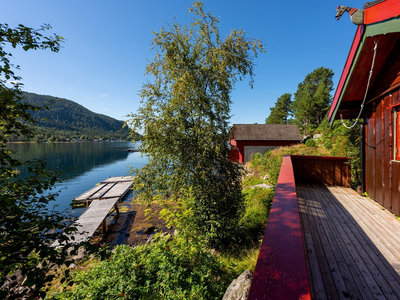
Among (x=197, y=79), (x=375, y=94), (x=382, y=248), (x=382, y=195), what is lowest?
(x=382, y=248)

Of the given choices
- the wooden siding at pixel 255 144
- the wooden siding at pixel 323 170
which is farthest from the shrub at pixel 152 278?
the wooden siding at pixel 255 144

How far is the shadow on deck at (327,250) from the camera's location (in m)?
1.03

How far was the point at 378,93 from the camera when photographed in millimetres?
4109

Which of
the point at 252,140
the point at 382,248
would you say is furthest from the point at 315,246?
the point at 252,140

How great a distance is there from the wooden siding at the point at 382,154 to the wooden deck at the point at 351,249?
0.33 meters

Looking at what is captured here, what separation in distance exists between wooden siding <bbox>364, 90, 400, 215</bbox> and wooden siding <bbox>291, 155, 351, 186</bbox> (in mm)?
970

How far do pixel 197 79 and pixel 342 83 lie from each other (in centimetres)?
400

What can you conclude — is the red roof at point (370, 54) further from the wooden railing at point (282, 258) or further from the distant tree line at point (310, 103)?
the distant tree line at point (310, 103)

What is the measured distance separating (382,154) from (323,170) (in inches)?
80.1

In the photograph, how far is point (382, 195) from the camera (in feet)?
13.3

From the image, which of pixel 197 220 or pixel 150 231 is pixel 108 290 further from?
pixel 150 231

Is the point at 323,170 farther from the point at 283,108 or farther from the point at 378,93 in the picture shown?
the point at 283,108

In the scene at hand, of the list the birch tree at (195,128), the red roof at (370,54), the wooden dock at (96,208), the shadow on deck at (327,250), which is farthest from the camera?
the wooden dock at (96,208)

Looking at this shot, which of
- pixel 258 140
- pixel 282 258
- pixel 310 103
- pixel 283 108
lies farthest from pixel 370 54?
pixel 283 108
